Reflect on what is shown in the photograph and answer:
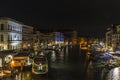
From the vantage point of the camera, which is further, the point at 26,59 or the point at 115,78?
the point at 26,59

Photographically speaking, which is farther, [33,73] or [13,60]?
[13,60]

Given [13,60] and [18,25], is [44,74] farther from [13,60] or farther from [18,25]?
[18,25]

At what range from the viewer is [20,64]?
160 feet

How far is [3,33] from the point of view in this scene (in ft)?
230

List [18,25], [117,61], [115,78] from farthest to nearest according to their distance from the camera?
1. [18,25]
2. [117,61]
3. [115,78]

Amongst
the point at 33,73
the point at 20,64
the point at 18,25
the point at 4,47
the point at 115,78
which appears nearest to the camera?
the point at 115,78

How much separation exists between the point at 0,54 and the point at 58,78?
1149 centimetres

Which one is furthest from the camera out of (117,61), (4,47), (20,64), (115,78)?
(4,47)

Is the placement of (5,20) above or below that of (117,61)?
above

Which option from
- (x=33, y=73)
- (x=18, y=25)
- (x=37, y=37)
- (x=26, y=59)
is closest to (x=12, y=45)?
(x=18, y=25)

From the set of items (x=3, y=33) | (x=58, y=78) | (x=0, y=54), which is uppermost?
(x=3, y=33)

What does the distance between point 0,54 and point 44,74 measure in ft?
29.0

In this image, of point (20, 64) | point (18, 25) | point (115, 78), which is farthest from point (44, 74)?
point (18, 25)

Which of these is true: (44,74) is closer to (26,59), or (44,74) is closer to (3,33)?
(26,59)
